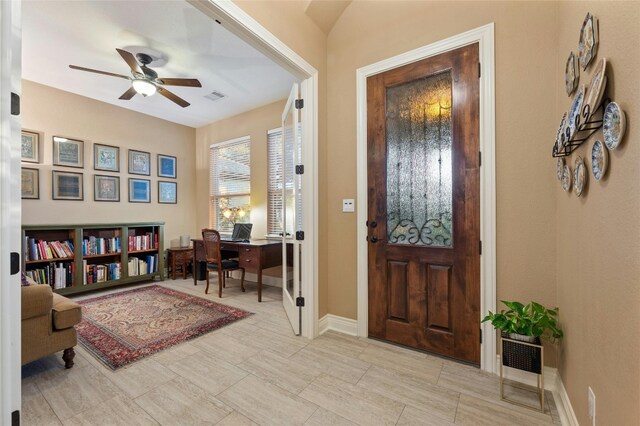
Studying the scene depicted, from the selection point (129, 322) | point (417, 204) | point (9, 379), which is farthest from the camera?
point (129, 322)

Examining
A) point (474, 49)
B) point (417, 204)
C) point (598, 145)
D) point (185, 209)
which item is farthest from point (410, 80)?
point (185, 209)

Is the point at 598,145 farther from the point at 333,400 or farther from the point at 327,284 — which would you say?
the point at 327,284

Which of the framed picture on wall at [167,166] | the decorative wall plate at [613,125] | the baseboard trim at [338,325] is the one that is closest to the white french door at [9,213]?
the baseboard trim at [338,325]

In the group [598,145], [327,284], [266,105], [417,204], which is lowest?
[327,284]

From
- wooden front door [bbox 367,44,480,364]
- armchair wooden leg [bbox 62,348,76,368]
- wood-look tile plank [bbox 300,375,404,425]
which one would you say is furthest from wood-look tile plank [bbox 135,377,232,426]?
wooden front door [bbox 367,44,480,364]

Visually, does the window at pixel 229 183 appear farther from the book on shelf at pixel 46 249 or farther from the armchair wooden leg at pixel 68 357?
the armchair wooden leg at pixel 68 357

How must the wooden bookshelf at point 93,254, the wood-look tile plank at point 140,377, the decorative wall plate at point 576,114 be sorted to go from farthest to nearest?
the wooden bookshelf at point 93,254
the wood-look tile plank at point 140,377
the decorative wall plate at point 576,114

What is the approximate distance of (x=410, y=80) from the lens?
2.28m

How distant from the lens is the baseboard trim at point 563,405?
1.40 meters

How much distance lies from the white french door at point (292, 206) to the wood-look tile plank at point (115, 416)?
1.30m

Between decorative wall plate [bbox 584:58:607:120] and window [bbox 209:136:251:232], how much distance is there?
4.41 meters

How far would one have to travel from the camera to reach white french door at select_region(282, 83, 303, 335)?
264 cm

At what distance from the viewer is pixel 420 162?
2238 mm

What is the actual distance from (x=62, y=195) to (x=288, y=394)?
14.4 feet
